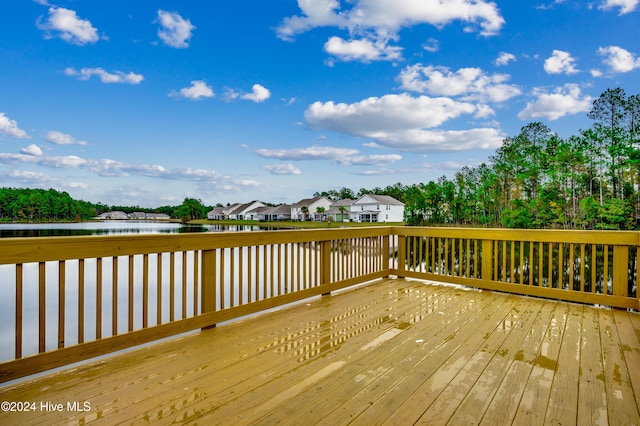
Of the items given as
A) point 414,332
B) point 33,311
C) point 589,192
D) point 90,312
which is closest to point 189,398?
point 414,332

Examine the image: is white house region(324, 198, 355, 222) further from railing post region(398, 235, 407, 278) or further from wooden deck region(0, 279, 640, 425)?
wooden deck region(0, 279, 640, 425)

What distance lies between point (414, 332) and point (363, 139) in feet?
81.9

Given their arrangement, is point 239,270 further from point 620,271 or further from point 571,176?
point 571,176

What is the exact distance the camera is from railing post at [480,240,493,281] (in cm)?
454

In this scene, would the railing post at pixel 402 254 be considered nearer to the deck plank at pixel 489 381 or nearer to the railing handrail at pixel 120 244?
the railing handrail at pixel 120 244

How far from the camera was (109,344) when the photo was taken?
241cm

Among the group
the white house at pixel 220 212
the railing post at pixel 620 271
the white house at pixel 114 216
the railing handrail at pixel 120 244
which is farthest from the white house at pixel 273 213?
the railing post at pixel 620 271

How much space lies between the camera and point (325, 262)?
429cm

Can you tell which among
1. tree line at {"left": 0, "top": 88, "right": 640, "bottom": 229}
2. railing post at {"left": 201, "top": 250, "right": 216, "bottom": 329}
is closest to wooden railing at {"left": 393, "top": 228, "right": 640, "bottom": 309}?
railing post at {"left": 201, "top": 250, "right": 216, "bottom": 329}

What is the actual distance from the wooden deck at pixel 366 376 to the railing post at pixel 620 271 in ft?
1.48

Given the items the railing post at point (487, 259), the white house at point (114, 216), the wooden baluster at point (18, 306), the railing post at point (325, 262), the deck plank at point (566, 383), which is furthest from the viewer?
the white house at point (114, 216)

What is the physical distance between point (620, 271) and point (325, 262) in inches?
126

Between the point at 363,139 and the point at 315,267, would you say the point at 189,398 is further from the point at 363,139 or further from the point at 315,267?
the point at 363,139

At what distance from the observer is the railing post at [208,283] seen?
3011 mm
